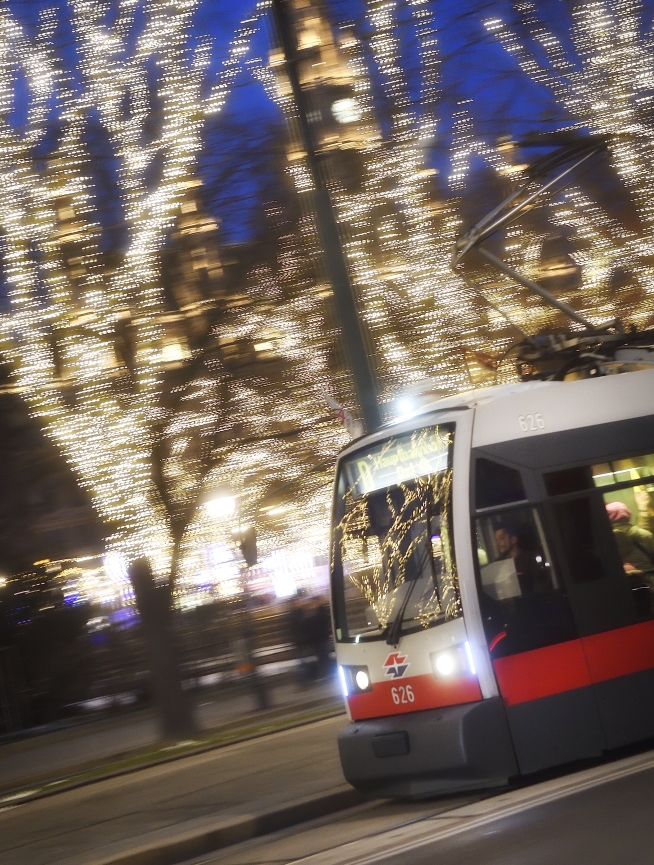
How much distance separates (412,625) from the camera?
8430 millimetres

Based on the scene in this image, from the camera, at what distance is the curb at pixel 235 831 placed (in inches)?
338

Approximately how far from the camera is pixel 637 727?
837 centimetres

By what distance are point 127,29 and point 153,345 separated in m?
3.77

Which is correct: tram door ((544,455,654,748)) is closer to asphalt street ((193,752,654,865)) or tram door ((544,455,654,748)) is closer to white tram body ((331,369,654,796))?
white tram body ((331,369,654,796))

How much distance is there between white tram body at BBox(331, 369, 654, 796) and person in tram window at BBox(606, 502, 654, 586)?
10 mm

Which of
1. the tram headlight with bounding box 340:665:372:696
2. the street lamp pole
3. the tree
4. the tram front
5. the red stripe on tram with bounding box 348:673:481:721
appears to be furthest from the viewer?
the tree

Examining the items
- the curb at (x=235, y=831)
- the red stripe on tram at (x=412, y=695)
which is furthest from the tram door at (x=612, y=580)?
the curb at (x=235, y=831)

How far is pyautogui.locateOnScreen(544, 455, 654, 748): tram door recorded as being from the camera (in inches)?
328

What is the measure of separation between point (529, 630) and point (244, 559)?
34.6 ft

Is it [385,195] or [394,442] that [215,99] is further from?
[394,442]

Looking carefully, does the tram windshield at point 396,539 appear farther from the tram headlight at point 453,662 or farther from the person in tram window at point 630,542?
the person in tram window at point 630,542

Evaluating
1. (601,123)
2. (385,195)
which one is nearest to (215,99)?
(385,195)

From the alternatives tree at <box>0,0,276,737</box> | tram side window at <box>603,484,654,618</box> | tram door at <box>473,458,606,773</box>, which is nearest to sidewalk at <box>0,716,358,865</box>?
tram door at <box>473,458,606,773</box>

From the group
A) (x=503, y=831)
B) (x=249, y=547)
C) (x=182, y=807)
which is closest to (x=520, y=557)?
(x=503, y=831)
